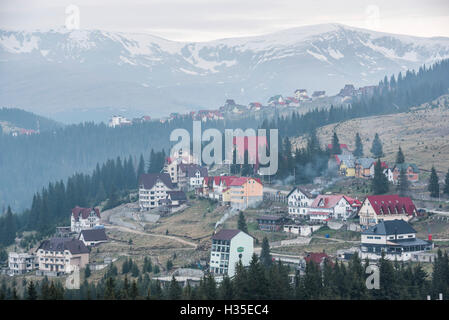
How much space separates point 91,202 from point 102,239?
38.2m

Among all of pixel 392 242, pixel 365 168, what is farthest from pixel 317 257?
pixel 365 168

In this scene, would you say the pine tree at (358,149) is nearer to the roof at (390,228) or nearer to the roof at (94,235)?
the roof at (94,235)

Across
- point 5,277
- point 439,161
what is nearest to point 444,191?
point 439,161

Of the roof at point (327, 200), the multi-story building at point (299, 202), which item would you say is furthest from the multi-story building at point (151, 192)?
the roof at point (327, 200)

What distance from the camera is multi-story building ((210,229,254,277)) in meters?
108

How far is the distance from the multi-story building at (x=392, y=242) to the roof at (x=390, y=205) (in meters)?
6.77

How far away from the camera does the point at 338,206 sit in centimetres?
12288

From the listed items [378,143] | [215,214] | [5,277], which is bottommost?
[5,277]

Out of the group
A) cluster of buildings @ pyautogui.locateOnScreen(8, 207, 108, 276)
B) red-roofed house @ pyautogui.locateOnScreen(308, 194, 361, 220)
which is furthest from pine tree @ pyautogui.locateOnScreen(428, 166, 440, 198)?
cluster of buildings @ pyautogui.locateOnScreen(8, 207, 108, 276)

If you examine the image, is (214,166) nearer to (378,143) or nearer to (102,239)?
(378,143)

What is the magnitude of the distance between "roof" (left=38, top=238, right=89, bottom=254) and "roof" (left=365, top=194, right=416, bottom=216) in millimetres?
38154

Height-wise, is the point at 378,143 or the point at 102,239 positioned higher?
the point at 378,143

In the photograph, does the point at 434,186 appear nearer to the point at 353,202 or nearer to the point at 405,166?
the point at 353,202
